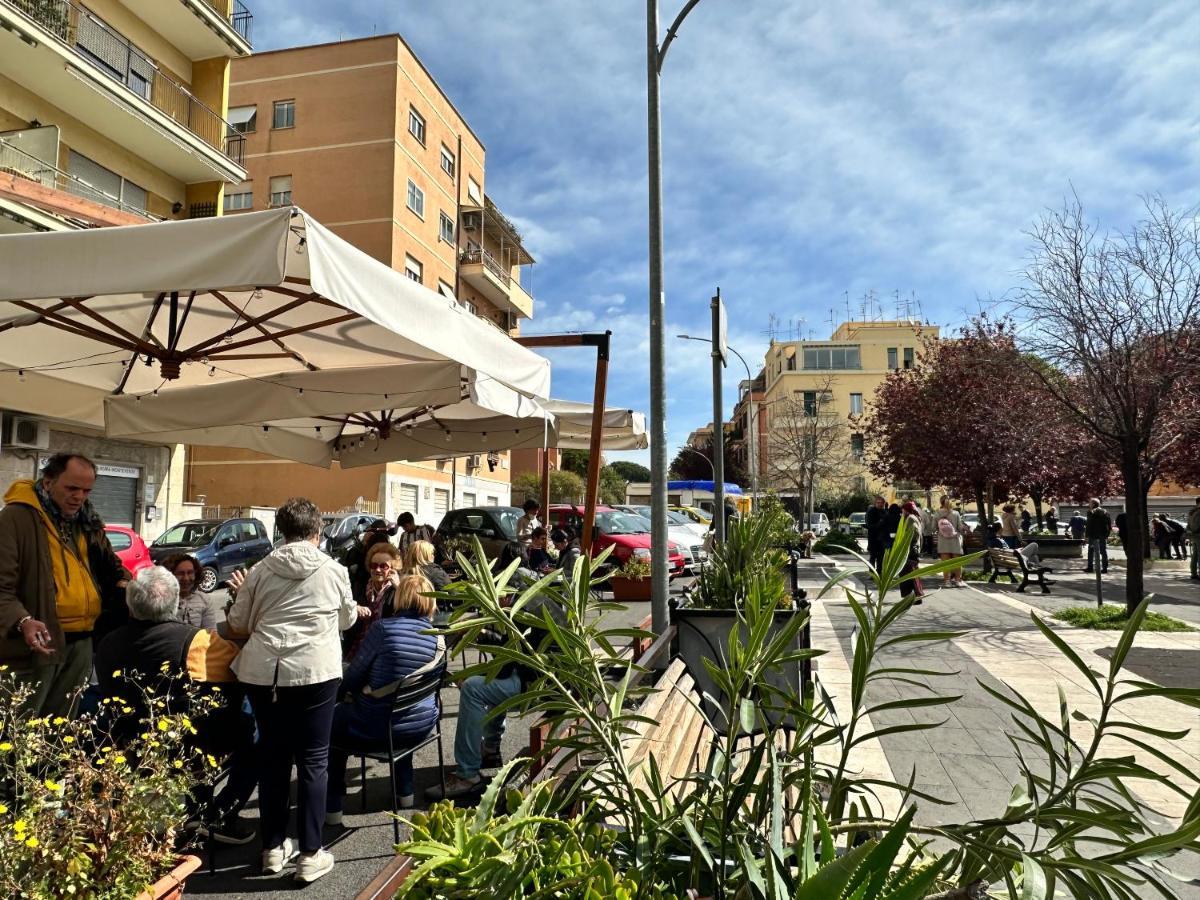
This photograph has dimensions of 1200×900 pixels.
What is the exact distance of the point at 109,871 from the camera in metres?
1.91

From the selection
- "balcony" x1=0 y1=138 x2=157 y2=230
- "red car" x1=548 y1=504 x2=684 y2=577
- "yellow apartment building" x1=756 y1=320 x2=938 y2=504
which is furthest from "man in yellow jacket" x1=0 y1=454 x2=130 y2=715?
"yellow apartment building" x1=756 y1=320 x2=938 y2=504

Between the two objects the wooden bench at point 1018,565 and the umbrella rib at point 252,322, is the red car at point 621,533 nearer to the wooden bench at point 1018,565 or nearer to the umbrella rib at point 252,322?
the wooden bench at point 1018,565

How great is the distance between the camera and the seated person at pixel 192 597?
15.7 ft

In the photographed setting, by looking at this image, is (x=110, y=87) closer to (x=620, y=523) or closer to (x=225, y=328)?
(x=620, y=523)

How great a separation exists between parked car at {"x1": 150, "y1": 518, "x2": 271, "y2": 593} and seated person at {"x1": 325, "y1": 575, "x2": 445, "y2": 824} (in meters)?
13.0

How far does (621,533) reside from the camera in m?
16.6

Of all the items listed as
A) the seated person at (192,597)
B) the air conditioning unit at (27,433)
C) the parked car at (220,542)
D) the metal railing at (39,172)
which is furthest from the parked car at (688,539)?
the metal railing at (39,172)

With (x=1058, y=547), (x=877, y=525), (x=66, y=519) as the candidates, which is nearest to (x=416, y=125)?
(x=877, y=525)

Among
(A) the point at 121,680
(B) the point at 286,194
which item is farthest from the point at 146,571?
(B) the point at 286,194

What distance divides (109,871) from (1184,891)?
4169mm

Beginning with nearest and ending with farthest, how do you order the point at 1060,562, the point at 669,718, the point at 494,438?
the point at 669,718 → the point at 494,438 → the point at 1060,562

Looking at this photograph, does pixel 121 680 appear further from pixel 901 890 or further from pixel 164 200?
pixel 164 200

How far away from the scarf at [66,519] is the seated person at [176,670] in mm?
521

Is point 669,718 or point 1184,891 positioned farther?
point 1184,891
